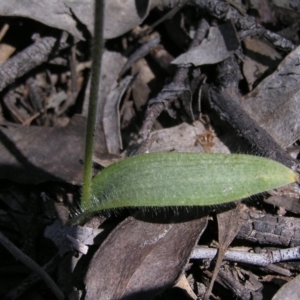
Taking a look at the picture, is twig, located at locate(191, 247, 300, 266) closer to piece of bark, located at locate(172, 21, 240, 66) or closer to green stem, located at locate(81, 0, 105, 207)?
green stem, located at locate(81, 0, 105, 207)

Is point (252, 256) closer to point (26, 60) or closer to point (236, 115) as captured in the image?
point (236, 115)

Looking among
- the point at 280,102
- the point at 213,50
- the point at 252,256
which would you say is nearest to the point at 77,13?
the point at 213,50

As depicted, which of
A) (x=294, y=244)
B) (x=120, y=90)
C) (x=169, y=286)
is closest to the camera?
(x=169, y=286)

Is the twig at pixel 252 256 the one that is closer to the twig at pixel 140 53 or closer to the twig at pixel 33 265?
the twig at pixel 33 265

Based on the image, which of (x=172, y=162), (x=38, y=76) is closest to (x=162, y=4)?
(x=38, y=76)

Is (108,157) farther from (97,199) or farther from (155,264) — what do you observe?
(155,264)

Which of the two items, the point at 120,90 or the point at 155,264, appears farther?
the point at 120,90

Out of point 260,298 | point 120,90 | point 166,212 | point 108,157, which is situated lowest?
point 260,298
